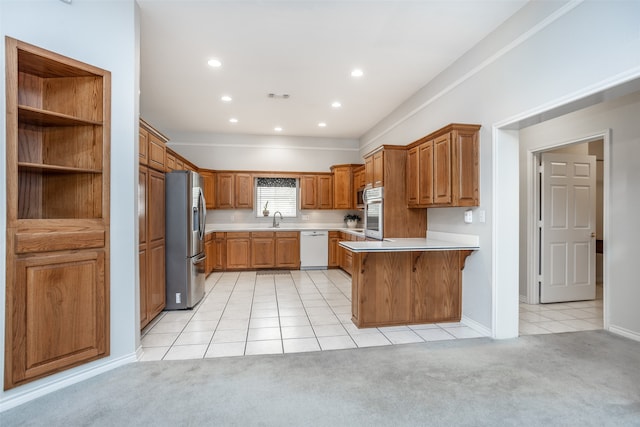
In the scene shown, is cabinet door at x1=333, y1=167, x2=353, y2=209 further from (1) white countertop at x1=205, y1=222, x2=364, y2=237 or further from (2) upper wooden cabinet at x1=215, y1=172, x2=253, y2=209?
(2) upper wooden cabinet at x1=215, y1=172, x2=253, y2=209

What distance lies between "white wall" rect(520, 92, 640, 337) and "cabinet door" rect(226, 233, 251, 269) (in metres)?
5.48

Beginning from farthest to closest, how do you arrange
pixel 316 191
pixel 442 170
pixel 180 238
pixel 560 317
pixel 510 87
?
1. pixel 316 191
2. pixel 180 238
3. pixel 560 317
4. pixel 442 170
5. pixel 510 87

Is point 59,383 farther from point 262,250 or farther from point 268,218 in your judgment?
point 268,218

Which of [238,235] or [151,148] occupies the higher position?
[151,148]

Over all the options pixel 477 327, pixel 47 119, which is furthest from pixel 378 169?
pixel 47 119

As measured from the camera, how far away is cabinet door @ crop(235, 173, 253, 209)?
268 inches

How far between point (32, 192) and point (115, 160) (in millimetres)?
640

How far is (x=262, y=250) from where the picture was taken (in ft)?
21.5

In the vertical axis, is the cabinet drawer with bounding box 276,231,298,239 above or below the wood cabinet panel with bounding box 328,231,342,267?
above

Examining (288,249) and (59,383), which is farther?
(288,249)

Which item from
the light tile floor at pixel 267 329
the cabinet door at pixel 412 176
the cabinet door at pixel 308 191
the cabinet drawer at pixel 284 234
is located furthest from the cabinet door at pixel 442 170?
the cabinet door at pixel 308 191

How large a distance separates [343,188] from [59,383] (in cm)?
555

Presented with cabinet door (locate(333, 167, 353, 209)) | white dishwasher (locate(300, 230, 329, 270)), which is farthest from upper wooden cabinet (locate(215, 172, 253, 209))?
cabinet door (locate(333, 167, 353, 209))

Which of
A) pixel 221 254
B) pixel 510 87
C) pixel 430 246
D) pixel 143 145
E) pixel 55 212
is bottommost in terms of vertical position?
pixel 221 254
